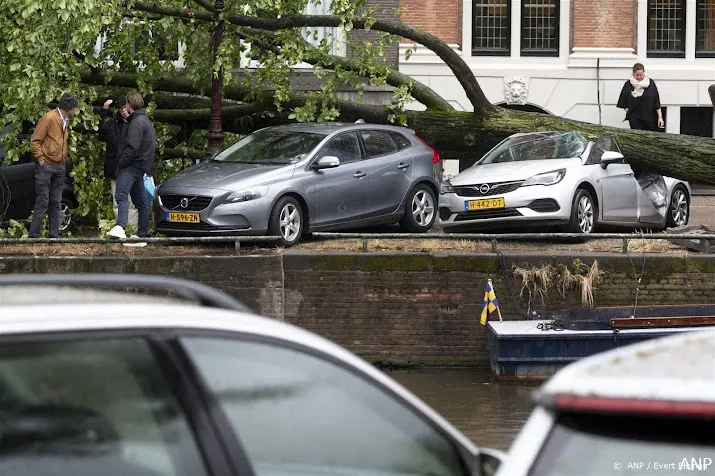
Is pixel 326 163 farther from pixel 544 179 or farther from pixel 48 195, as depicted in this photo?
pixel 48 195

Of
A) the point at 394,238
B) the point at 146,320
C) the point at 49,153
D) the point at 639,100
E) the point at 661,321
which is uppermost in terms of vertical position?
the point at 639,100

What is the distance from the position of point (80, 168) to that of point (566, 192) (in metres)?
6.33

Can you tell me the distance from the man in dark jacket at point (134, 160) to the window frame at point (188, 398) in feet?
42.6

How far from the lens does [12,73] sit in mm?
16156

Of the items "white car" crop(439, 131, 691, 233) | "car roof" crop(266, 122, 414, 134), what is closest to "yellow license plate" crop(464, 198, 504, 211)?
"white car" crop(439, 131, 691, 233)

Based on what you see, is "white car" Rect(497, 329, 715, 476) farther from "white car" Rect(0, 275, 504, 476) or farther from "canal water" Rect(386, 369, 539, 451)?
"canal water" Rect(386, 369, 539, 451)

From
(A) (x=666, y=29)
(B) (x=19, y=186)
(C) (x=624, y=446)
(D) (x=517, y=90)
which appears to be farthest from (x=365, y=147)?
(C) (x=624, y=446)

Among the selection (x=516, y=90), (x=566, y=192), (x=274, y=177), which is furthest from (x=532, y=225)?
(x=516, y=90)

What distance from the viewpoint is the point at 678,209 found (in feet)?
61.7

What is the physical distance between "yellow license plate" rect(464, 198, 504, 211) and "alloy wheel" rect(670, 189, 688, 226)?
3.59 meters

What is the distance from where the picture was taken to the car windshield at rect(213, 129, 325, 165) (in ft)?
53.4

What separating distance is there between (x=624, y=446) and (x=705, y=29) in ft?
87.9

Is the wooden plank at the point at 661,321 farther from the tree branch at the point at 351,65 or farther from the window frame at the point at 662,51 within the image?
the window frame at the point at 662,51

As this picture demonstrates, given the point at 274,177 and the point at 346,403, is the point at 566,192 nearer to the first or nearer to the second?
the point at 274,177
